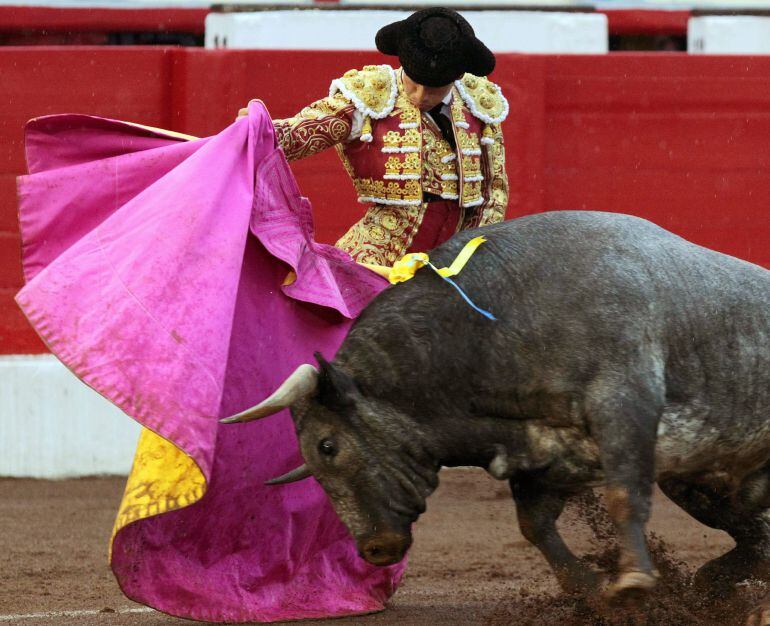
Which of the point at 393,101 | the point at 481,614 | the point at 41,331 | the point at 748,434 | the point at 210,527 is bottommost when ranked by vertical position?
the point at 481,614

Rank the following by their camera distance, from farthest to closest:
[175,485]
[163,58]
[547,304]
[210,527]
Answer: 1. [163,58]
2. [210,527]
3. [175,485]
4. [547,304]

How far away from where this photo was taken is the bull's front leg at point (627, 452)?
10.2 ft

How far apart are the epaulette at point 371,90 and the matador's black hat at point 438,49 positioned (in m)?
0.12

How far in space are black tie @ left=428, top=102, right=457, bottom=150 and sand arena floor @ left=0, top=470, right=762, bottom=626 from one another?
976 millimetres

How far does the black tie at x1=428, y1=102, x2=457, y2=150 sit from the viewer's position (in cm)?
386

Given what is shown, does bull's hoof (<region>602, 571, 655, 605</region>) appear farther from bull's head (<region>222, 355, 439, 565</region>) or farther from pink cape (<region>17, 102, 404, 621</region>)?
pink cape (<region>17, 102, 404, 621</region>)

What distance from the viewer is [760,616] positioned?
339cm

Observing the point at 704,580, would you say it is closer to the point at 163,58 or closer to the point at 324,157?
the point at 324,157

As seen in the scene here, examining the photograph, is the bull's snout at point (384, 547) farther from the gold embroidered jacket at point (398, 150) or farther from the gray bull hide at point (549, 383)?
the gold embroidered jacket at point (398, 150)

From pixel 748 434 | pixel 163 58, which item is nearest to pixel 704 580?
pixel 748 434

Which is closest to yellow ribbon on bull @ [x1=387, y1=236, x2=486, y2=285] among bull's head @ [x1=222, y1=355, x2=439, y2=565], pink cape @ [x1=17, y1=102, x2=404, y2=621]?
bull's head @ [x1=222, y1=355, x2=439, y2=565]

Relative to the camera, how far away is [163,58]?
588 cm

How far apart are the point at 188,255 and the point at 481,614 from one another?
4.05 feet

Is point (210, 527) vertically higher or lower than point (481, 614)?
higher
